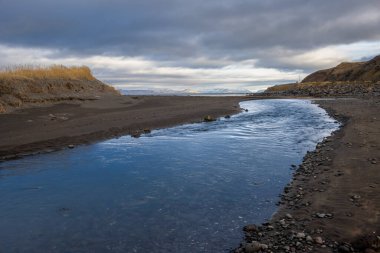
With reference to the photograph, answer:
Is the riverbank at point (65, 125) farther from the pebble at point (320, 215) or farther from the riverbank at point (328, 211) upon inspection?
the pebble at point (320, 215)

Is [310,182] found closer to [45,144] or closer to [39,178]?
[39,178]

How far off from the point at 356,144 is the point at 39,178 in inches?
→ 497

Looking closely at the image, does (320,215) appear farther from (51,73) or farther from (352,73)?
(352,73)

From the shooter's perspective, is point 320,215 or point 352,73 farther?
point 352,73

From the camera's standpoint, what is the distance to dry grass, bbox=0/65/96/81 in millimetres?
30766

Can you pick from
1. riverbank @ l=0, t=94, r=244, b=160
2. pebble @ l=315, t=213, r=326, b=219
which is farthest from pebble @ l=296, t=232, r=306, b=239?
riverbank @ l=0, t=94, r=244, b=160

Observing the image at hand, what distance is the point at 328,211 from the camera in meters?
7.76

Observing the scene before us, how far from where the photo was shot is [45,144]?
16.5m

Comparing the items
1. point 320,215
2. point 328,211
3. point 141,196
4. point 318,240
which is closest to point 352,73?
point 328,211

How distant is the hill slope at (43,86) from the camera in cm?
2763

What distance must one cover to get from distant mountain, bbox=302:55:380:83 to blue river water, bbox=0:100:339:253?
100 meters

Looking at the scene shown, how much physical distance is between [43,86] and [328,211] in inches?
1186

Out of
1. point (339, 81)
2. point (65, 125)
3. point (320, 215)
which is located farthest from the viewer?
point (339, 81)

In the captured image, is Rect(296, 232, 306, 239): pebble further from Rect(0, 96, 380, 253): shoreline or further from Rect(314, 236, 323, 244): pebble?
Rect(314, 236, 323, 244): pebble
